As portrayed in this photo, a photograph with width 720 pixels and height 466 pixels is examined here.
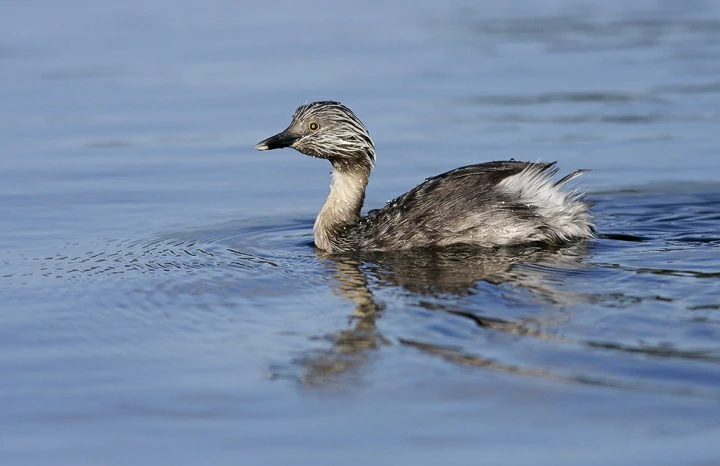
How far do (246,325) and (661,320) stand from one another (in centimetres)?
232

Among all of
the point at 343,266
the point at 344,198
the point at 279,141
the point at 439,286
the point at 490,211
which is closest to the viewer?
the point at 439,286

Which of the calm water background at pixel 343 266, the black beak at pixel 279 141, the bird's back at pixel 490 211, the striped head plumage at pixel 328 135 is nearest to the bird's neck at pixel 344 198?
the striped head plumage at pixel 328 135

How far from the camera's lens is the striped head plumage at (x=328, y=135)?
9.61m

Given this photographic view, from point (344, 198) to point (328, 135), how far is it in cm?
52

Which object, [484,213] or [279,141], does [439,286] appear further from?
[279,141]

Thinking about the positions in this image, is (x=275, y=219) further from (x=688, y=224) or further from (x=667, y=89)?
(x=667, y=89)

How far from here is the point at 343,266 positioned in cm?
866

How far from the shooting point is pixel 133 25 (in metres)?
19.6

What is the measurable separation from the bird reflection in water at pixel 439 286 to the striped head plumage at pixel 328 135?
3.14 feet

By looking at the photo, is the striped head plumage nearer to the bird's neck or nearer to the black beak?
the black beak

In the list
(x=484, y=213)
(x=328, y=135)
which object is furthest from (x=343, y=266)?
(x=328, y=135)

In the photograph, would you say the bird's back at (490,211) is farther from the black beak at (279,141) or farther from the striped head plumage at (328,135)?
the black beak at (279,141)

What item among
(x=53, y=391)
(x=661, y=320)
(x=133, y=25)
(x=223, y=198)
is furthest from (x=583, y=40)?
(x=53, y=391)

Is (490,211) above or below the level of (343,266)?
above
